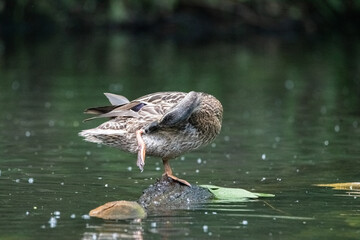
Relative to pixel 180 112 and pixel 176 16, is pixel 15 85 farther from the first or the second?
pixel 176 16

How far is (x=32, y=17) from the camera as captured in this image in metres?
41.5

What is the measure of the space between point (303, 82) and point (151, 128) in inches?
604

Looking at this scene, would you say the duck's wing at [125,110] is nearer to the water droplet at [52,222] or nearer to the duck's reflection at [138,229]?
the duck's reflection at [138,229]

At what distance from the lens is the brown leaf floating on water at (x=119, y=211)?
29.8ft

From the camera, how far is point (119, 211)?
9.12 m

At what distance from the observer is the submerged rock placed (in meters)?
10.0

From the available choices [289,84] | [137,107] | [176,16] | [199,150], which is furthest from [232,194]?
[176,16]

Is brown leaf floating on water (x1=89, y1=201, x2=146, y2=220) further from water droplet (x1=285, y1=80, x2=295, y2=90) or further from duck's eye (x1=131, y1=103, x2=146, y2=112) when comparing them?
water droplet (x1=285, y1=80, x2=295, y2=90)

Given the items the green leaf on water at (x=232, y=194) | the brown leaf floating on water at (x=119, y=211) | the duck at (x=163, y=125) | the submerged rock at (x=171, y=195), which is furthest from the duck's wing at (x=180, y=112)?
the brown leaf floating on water at (x=119, y=211)

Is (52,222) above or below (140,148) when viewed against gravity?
below

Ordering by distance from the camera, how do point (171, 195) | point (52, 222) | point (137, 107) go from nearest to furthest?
1. point (52, 222)
2. point (171, 195)
3. point (137, 107)

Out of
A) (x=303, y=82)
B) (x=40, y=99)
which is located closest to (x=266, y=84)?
(x=303, y=82)

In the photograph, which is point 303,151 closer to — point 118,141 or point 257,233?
point 118,141

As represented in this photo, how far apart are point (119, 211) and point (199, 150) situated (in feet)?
18.0
